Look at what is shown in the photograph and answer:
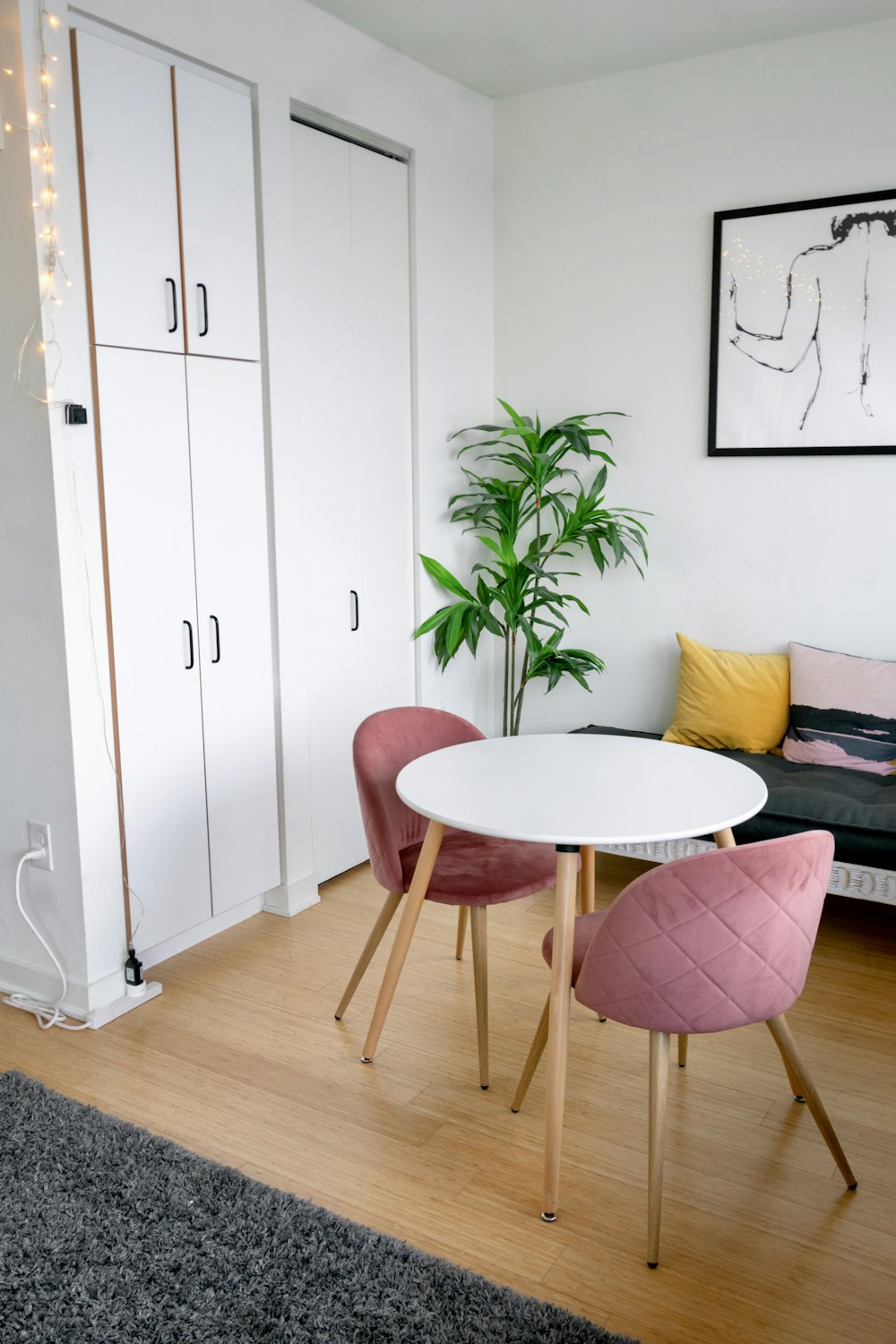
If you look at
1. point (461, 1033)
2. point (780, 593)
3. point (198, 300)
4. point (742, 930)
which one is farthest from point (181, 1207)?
point (780, 593)

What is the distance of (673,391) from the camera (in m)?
4.14

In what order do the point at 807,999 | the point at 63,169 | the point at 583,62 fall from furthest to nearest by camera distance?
the point at 583,62, the point at 807,999, the point at 63,169

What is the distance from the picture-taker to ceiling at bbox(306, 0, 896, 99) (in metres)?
3.42

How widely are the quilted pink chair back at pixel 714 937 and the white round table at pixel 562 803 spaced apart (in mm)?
155

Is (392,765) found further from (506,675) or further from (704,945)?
(506,675)

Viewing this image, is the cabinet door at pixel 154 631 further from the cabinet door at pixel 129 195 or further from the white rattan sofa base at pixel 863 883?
the white rattan sofa base at pixel 863 883

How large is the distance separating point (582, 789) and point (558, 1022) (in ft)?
1.70

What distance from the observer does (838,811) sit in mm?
3275

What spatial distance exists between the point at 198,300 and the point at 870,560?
2.39m

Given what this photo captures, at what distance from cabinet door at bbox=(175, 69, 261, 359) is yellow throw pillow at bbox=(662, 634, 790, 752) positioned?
1919mm

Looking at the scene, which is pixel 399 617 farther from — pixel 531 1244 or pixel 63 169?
pixel 531 1244

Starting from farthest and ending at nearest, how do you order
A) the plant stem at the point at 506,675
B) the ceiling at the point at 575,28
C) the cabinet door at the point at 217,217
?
the plant stem at the point at 506,675 → the ceiling at the point at 575,28 → the cabinet door at the point at 217,217

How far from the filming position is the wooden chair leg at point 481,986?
261 cm

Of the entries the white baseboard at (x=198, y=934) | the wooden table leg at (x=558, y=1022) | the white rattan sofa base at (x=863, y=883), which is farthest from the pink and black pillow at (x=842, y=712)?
the white baseboard at (x=198, y=934)
